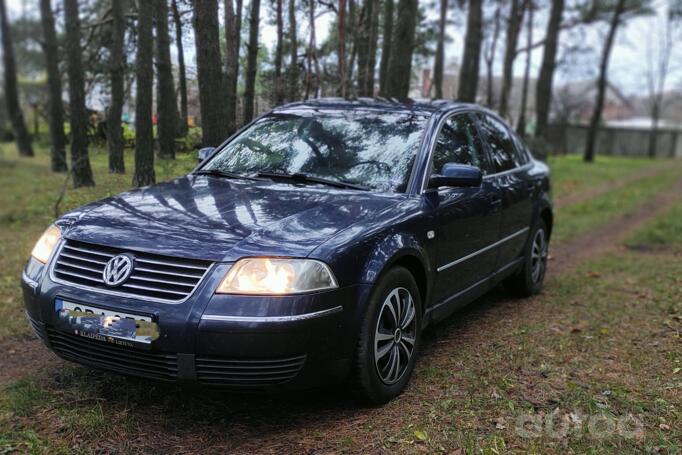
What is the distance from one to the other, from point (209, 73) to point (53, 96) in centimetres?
875

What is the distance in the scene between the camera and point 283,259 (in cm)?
293

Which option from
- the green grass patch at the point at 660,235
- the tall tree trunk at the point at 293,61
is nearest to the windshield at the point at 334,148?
the tall tree trunk at the point at 293,61

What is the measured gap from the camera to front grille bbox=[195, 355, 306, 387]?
2.88 meters

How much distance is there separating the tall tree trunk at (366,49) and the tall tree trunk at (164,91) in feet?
10.2

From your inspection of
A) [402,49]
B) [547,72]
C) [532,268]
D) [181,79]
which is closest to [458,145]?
[532,268]

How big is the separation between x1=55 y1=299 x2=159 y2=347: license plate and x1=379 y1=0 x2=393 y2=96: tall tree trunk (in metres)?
7.10

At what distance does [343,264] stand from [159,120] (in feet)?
15.7

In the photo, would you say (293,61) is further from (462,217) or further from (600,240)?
(600,240)

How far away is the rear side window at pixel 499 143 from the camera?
5270mm

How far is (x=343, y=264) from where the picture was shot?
307cm

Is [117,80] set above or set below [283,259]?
above

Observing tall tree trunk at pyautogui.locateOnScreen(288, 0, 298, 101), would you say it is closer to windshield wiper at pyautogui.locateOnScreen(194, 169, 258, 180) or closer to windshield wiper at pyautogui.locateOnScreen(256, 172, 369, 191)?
windshield wiper at pyautogui.locateOnScreen(194, 169, 258, 180)

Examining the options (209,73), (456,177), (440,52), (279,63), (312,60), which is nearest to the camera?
(456,177)

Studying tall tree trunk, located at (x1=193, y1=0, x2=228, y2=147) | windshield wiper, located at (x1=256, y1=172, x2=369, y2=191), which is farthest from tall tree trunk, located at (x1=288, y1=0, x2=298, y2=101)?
windshield wiper, located at (x1=256, y1=172, x2=369, y2=191)
